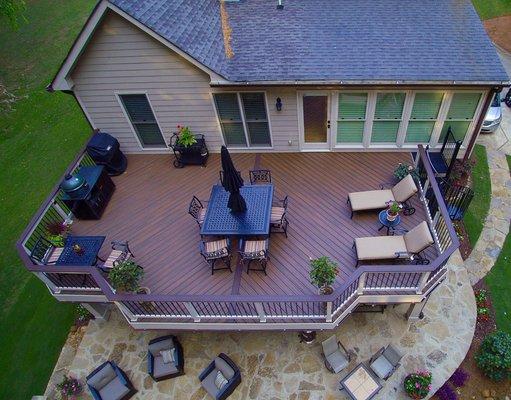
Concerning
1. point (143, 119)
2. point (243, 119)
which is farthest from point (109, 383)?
point (243, 119)

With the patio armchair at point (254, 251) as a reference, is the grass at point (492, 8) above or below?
below

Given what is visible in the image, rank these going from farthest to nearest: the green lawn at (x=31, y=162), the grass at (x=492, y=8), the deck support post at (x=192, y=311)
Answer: the grass at (x=492, y=8) → the green lawn at (x=31, y=162) → the deck support post at (x=192, y=311)

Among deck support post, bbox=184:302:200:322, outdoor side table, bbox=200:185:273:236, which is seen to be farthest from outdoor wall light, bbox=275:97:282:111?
deck support post, bbox=184:302:200:322

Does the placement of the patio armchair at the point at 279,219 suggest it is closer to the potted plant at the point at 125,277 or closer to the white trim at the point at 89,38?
the potted plant at the point at 125,277

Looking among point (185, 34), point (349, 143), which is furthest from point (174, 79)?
point (349, 143)

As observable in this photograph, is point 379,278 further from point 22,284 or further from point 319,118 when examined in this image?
point 22,284

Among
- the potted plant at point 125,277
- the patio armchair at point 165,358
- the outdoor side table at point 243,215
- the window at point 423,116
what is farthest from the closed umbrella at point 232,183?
the window at point 423,116

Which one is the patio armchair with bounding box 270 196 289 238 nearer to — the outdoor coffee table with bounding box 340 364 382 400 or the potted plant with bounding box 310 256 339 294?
the potted plant with bounding box 310 256 339 294

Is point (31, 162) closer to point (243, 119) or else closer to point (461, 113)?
point (243, 119)
